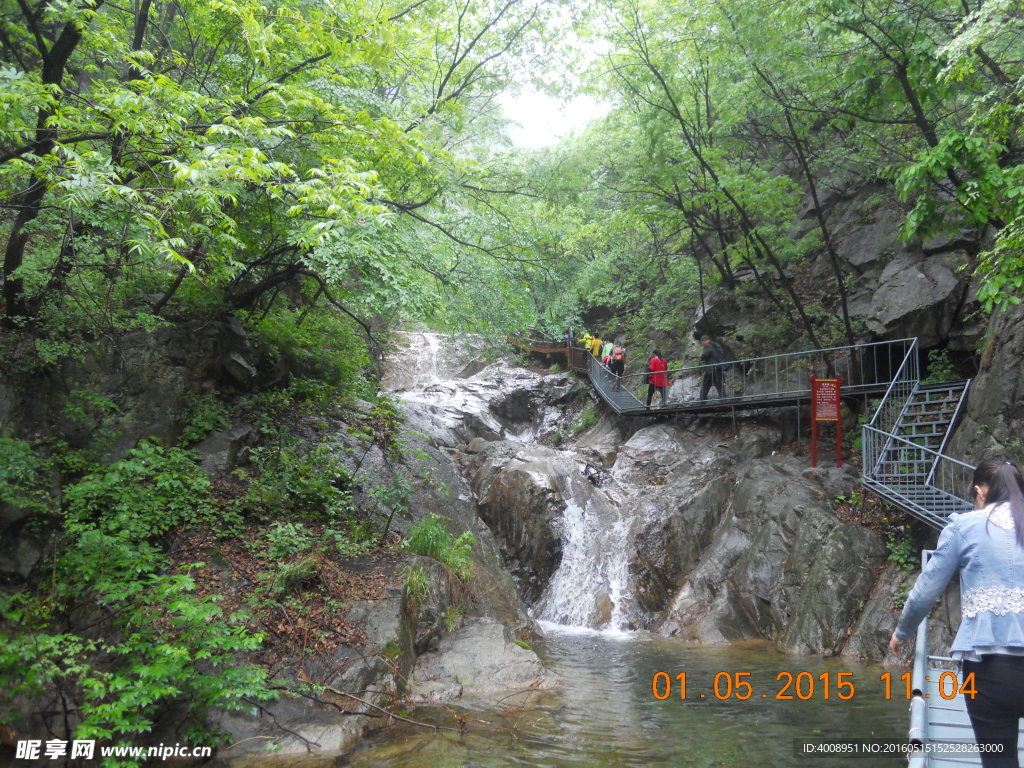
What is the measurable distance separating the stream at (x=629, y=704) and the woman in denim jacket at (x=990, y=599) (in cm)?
311

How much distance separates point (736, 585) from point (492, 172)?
8288 mm

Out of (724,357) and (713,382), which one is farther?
(724,357)

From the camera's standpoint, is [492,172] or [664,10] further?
[664,10]

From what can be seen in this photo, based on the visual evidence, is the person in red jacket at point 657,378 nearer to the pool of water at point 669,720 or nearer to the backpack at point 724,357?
the backpack at point 724,357

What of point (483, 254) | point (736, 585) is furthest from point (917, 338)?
point (483, 254)

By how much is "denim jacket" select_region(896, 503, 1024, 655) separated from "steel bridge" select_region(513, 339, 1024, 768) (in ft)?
1.76

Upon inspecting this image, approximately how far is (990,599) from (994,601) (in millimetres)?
15

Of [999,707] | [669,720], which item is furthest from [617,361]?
[999,707]

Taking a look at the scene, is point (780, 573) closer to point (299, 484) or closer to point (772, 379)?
point (772, 379)

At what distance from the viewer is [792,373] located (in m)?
14.7

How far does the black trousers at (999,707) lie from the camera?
2461 millimetres

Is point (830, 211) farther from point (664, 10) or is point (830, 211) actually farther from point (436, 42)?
point (436, 42)

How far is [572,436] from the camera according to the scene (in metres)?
20.8

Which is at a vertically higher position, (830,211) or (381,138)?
(830,211)
